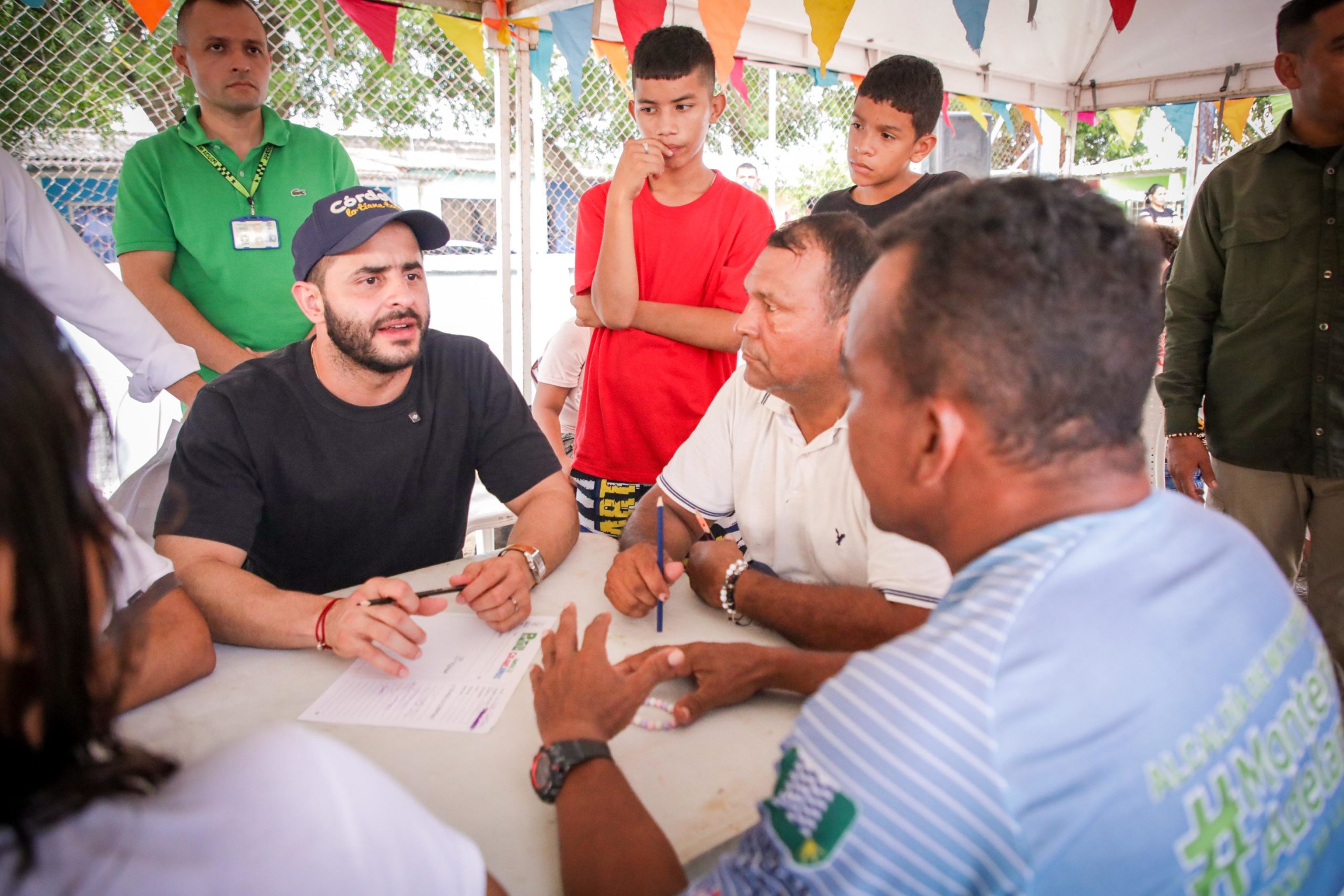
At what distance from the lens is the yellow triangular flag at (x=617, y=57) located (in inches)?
162

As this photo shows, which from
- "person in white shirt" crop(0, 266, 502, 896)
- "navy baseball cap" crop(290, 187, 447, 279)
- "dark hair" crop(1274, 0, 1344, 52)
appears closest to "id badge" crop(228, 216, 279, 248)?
"navy baseball cap" crop(290, 187, 447, 279)

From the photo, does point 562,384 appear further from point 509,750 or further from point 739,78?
point 509,750

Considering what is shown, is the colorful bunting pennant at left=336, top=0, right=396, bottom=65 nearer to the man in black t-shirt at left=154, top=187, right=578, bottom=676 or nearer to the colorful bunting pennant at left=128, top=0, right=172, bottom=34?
the colorful bunting pennant at left=128, top=0, right=172, bottom=34

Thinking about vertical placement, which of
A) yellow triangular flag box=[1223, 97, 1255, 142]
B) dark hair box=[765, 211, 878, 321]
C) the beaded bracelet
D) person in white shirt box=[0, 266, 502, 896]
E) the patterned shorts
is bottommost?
the patterned shorts

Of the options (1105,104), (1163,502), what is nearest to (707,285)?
(1163,502)

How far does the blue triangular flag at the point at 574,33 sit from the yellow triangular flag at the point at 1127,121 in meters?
4.25

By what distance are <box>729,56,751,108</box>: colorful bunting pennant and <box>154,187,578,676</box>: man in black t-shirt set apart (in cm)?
287

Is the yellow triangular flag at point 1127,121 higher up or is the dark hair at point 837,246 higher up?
the yellow triangular flag at point 1127,121

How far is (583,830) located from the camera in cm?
98

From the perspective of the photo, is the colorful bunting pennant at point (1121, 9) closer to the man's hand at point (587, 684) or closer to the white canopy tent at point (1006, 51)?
the white canopy tent at point (1006, 51)

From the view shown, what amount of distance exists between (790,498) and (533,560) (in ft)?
2.06

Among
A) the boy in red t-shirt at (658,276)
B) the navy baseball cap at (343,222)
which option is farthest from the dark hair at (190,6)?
the boy in red t-shirt at (658,276)

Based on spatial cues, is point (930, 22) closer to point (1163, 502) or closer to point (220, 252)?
point (220, 252)

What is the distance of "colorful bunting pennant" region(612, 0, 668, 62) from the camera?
3680 millimetres
